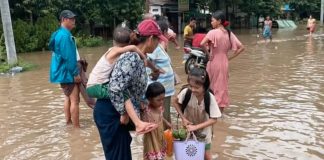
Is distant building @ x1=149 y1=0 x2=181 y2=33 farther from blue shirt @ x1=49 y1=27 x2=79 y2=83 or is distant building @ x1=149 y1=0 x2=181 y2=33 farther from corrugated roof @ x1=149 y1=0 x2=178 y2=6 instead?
blue shirt @ x1=49 y1=27 x2=79 y2=83

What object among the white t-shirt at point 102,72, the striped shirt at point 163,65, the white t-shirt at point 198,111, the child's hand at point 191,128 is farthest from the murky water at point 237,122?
the white t-shirt at point 102,72

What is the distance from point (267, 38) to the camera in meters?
25.9

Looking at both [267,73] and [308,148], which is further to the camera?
[267,73]

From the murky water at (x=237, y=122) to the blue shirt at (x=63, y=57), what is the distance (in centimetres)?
87

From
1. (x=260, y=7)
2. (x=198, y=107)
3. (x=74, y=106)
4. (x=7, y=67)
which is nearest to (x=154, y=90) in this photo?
(x=198, y=107)

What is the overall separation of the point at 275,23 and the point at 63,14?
1640 inches

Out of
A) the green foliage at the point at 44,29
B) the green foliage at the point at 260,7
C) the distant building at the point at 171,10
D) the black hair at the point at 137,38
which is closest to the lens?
the black hair at the point at 137,38

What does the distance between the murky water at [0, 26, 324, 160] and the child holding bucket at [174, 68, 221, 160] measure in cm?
126

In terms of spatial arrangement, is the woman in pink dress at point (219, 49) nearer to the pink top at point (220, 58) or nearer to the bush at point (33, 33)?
the pink top at point (220, 58)

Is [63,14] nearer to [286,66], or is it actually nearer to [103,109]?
[103,109]

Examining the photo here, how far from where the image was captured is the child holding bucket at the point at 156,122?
3789mm

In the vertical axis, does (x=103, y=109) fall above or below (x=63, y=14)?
below

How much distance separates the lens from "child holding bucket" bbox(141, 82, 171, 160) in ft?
12.4

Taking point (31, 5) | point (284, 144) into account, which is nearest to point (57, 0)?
point (31, 5)
